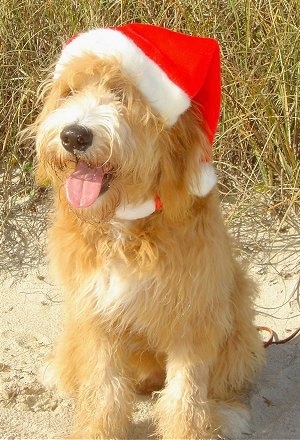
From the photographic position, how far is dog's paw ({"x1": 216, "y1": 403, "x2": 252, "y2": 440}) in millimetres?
2924

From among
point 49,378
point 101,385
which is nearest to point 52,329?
point 49,378

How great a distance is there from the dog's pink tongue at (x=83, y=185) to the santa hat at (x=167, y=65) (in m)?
0.30

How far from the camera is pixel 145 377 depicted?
3.02 metres

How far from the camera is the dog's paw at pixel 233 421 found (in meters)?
2.92

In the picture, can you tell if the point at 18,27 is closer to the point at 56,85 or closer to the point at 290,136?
the point at 290,136

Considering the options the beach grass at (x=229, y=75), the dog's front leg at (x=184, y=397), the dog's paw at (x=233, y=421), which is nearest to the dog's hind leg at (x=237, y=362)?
the dog's paw at (x=233, y=421)

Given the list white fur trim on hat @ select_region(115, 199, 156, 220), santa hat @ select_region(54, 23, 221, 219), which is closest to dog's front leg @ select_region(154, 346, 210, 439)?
white fur trim on hat @ select_region(115, 199, 156, 220)

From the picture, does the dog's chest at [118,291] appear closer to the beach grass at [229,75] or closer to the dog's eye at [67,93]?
the dog's eye at [67,93]

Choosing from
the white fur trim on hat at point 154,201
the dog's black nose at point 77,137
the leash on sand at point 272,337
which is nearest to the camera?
the dog's black nose at point 77,137

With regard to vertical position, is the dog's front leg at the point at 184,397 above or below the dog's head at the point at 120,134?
below

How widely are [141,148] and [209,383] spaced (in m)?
1.11

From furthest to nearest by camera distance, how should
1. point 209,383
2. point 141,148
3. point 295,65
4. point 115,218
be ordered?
point 295,65 → point 209,383 → point 115,218 → point 141,148

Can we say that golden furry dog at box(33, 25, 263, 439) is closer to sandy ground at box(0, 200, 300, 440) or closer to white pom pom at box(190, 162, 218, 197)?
white pom pom at box(190, 162, 218, 197)

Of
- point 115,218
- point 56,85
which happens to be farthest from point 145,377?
point 56,85
